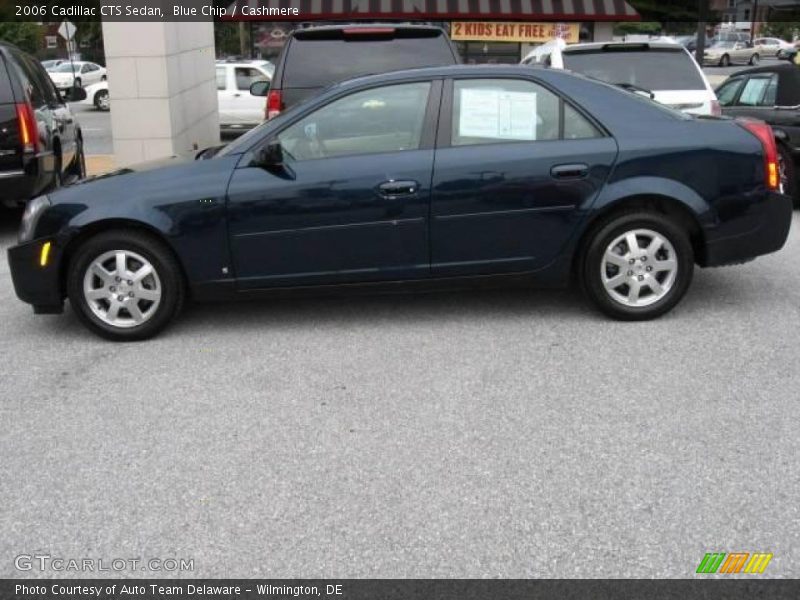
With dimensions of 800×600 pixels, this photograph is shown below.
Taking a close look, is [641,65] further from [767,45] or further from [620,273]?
[767,45]

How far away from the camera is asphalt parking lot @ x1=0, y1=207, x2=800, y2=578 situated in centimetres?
300

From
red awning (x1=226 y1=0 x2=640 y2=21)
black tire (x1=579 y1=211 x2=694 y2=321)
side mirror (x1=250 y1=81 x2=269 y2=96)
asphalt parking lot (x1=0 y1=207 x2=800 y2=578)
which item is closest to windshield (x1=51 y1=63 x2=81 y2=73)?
red awning (x1=226 y1=0 x2=640 y2=21)

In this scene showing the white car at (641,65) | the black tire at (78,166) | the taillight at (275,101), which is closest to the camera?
the taillight at (275,101)

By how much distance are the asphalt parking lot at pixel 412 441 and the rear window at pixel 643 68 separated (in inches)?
145

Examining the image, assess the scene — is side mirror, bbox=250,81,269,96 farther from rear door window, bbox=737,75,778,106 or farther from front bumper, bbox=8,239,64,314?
rear door window, bbox=737,75,778,106

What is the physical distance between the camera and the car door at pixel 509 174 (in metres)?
5.03

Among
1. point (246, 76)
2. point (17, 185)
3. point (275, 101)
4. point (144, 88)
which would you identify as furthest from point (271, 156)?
point (246, 76)

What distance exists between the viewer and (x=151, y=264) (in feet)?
16.6

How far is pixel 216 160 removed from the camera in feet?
16.9

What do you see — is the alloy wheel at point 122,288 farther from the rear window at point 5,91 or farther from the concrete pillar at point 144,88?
the concrete pillar at point 144,88

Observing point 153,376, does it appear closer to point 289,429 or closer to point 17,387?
point 17,387

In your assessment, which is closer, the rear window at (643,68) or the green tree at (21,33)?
the rear window at (643,68)

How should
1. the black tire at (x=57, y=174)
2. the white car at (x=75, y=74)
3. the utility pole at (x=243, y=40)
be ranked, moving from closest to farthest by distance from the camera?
the black tire at (x=57, y=174) → the white car at (x=75, y=74) → the utility pole at (x=243, y=40)

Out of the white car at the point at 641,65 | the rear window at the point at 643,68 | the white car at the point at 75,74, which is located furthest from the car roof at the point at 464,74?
the white car at the point at 75,74
